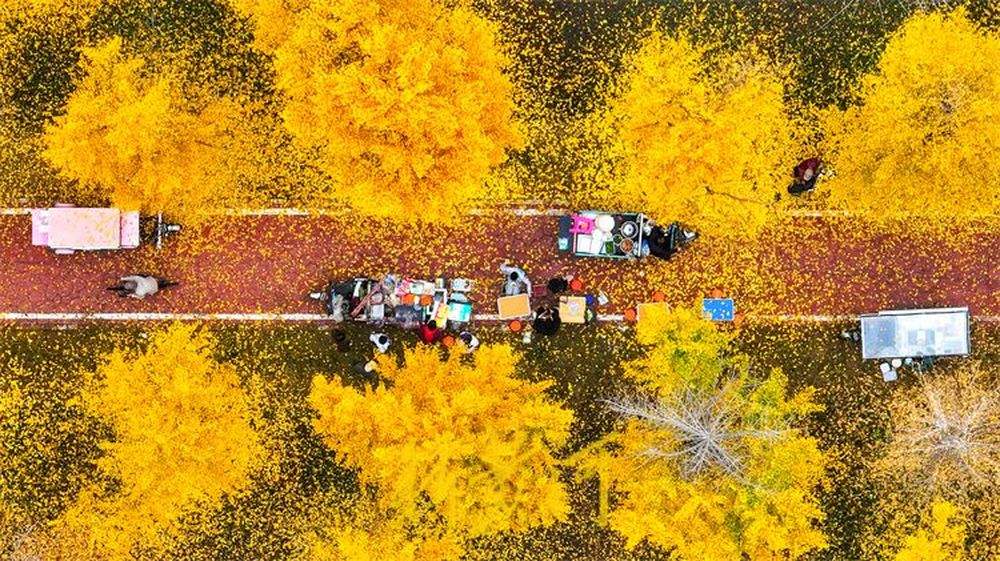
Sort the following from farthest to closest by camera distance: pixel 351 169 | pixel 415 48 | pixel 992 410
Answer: pixel 992 410
pixel 351 169
pixel 415 48

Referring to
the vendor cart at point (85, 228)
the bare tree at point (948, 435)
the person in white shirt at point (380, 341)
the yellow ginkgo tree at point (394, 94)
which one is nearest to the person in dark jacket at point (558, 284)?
the yellow ginkgo tree at point (394, 94)

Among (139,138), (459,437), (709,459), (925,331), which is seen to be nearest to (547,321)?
(459,437)

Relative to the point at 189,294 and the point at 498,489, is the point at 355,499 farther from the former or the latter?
the point at 189,294

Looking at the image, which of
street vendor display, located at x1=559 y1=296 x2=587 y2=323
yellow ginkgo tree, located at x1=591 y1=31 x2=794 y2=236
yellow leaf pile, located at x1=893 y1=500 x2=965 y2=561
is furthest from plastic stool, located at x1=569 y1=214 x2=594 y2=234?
yellow leaf pile, located at x1=893 y1=500 x2=965 y2=561

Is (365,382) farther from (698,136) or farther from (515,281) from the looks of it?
(698,136)

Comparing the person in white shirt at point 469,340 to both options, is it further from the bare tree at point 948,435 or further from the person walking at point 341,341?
the bare tree at point 948,435

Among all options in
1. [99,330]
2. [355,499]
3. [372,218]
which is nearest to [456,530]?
[355,499]
